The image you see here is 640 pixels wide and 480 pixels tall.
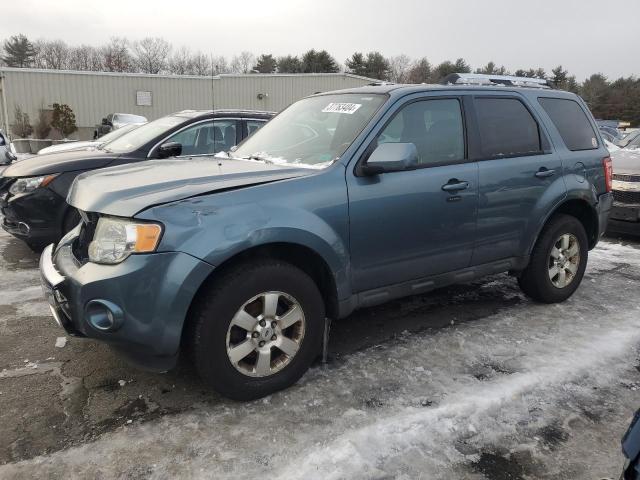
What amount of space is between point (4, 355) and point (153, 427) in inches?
58.7

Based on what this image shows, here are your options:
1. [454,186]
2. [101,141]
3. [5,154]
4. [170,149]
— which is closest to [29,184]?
[170,149]

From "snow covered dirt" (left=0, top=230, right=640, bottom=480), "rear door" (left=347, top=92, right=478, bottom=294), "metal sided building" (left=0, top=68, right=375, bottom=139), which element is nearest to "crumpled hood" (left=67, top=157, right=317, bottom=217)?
"rear door" (left=347, top=92, right=478, bottom=294)

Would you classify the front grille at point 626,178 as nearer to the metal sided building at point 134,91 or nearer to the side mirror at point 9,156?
the side mirror at point 9,156

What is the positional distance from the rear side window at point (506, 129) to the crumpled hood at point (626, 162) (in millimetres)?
4035

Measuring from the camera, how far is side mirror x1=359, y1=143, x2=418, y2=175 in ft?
10.2

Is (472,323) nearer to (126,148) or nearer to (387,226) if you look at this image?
(387,226)

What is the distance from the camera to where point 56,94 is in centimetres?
2705

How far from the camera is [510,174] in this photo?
13.0 ft

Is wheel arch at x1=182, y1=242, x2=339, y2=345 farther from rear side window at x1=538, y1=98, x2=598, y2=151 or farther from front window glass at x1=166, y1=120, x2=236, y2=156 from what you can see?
front window glass at x1=166, y1=120, x2=236, y2=156

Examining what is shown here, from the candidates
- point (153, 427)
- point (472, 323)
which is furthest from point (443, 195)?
point (153, 427)

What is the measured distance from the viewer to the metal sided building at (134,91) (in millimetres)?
26234

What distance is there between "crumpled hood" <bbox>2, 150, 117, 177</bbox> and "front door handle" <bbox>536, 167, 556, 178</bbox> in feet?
14.5

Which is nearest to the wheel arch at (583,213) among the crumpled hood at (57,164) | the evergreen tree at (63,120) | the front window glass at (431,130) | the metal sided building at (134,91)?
the front window glass at (431,130)

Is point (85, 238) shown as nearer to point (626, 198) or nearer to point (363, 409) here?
point (363, 409)
